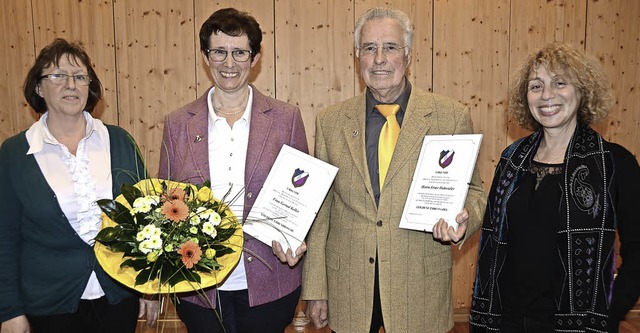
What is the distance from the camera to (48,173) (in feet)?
6.64

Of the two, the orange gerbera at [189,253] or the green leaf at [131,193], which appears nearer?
the orange gerbera at [189,253]

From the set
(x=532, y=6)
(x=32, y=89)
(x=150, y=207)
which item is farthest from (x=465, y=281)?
(x=32, y=89)

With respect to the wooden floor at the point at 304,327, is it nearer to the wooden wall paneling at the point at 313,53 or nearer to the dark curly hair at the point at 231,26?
the wooden wall paneling at the point at 313,53

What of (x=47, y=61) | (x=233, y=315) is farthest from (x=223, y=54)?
(x=233, y=315)

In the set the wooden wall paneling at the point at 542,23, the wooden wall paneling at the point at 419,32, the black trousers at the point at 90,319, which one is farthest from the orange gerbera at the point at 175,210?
the wooden wall paneling at the point at 542,23

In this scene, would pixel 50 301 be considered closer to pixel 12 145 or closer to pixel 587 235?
pixel 12 145

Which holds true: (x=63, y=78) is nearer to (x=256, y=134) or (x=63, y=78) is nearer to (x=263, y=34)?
(x=256, y=134)

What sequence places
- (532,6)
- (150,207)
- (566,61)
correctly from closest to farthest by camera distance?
(150,207)
(566,61)
(532,6)

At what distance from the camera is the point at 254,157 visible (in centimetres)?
205

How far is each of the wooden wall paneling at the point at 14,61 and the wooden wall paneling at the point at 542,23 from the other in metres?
4.19

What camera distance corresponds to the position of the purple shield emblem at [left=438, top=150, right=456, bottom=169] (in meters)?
1.86

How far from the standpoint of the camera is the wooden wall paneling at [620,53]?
14.0ft

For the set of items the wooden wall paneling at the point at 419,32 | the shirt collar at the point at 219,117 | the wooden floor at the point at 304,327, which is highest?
the wooden wall paneling at the point at 419,32

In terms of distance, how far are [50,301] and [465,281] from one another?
3.50m
